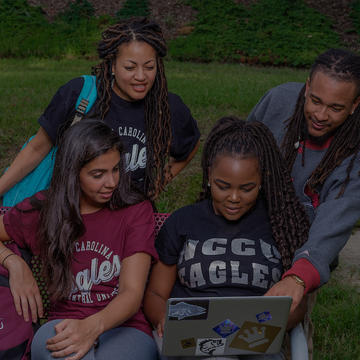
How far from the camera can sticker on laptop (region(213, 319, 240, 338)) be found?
7.11 feet

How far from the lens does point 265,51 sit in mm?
13547

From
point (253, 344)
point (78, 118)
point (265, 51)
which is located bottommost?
point (265, 51)

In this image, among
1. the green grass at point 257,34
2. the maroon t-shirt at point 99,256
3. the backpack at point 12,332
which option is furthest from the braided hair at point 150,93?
the green grass at point 257,34

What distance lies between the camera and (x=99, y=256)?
2594mm

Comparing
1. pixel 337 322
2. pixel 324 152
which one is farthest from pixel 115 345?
pixel 337 322

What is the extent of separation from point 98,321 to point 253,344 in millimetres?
586

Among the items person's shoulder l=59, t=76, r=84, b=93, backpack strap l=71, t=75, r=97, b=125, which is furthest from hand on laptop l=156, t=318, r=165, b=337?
person's shoulder l=59, t=76, r=84, b=93

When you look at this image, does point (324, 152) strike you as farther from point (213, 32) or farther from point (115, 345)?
point (213, 32)

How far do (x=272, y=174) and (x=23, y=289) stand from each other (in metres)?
1.16

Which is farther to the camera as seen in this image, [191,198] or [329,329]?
[191,198]

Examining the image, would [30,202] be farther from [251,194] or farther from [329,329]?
[329,329]

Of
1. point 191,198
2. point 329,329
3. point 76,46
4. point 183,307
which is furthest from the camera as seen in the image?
point 76,46

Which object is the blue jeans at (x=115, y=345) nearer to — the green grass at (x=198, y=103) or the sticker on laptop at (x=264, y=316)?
the sticker on laptop at (x=264, y=316)

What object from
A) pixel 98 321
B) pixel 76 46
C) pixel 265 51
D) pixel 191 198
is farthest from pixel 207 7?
pixel 98 321
